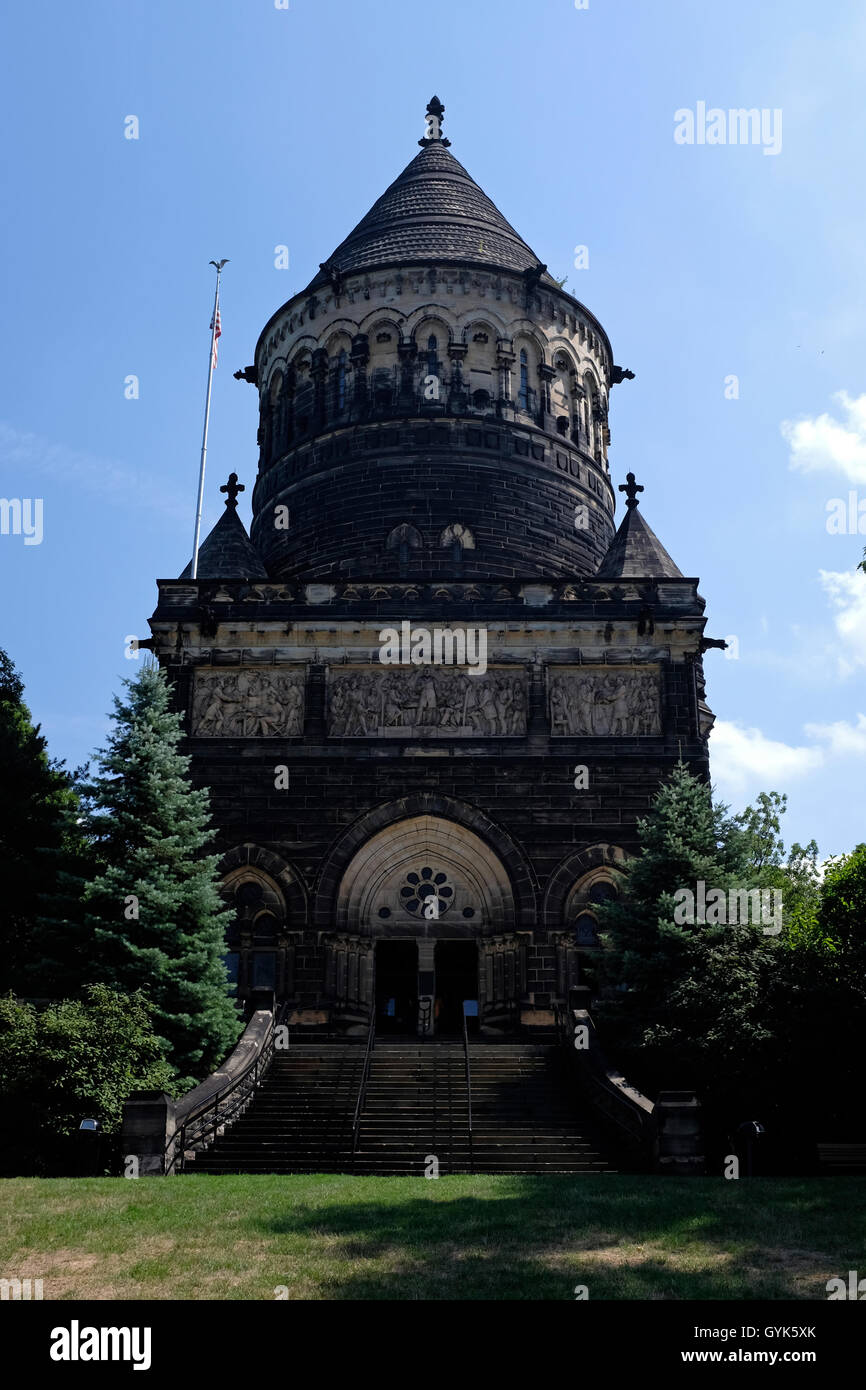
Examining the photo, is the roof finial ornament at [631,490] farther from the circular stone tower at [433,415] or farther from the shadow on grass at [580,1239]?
the shadow on grass at [580,1239]

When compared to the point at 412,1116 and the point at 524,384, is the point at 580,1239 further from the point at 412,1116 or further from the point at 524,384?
the point at 524,384

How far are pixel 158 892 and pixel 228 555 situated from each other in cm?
1080

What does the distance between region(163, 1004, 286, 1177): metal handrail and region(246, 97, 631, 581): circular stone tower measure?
12.3 m

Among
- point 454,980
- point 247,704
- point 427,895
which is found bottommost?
point 454,980

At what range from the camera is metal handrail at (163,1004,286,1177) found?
16859mm

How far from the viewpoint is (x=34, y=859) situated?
88.3ft

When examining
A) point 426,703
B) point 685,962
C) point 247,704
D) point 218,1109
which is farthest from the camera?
point 247,704

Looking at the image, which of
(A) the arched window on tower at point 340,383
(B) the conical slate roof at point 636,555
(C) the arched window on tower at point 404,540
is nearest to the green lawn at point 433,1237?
(B) the conical slate roof at point 636,555

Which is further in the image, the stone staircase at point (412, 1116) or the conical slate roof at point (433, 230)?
the conical slate roof at point (433, 230)

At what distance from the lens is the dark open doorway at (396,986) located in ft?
86.3

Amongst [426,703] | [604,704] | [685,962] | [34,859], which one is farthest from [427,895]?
[34,859]

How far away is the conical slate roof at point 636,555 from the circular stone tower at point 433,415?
218 cm
